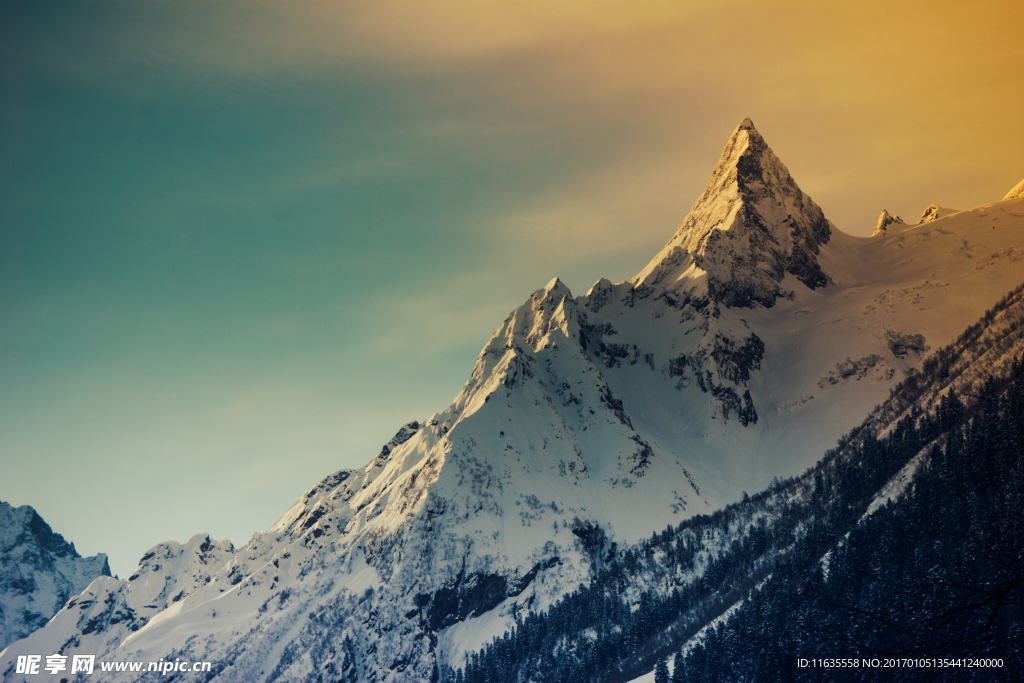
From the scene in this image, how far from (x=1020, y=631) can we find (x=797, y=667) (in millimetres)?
31956

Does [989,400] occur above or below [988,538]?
above

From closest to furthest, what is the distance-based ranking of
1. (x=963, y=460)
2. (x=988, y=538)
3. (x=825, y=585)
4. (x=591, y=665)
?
(x=988, y=538) → (x=825, y=585) → (x=963, y=460) → (x=591, y=665)

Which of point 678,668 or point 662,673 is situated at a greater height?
point 678,668

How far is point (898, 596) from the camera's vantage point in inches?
5231

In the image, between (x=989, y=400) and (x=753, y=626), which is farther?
(x=989, y=400)

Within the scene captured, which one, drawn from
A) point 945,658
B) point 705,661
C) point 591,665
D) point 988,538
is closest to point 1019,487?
point 988,538

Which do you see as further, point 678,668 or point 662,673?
point 662,673

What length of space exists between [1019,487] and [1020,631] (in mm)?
38777

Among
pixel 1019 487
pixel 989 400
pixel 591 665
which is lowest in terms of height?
pixel 591 665

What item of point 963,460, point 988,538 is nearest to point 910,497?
point 963,460

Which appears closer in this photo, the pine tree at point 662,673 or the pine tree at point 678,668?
the pine tree at point 678,668

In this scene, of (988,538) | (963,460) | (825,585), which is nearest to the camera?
(988,538)

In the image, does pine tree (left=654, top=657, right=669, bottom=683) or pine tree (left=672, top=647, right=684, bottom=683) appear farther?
pine tree (left=654, top=657, right=669, bottom=683)

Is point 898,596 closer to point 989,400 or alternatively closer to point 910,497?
point 910,497
